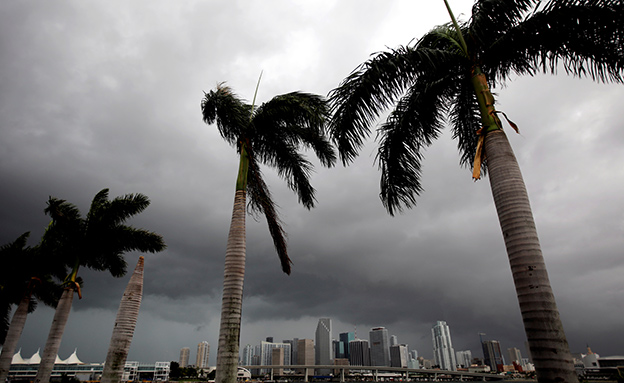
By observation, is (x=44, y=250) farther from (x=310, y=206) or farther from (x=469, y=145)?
(x=469, y=145)

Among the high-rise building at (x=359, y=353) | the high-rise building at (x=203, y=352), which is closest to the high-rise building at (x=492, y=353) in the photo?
the high-rise building at (x=359, y=353)

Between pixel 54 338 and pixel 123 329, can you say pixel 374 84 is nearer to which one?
pixel 123 329

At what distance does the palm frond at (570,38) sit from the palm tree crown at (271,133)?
4961mm

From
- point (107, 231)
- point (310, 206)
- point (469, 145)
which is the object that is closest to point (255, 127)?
point (310, 206)

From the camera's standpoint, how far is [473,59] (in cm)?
681

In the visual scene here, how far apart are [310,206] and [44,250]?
1821cm

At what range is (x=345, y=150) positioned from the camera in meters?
7.41

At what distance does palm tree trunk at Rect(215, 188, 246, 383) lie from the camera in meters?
7.62

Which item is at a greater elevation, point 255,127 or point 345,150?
point 255,127

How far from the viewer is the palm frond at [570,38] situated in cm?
552

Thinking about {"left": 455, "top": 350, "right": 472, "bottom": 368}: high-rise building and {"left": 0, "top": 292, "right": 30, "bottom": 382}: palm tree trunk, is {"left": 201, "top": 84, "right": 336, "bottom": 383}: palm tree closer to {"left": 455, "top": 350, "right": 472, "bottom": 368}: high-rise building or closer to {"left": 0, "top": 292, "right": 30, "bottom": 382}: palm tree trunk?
{"left": 0, "top": 292, "right": 30, "bottom": 382}: palm tree trunk

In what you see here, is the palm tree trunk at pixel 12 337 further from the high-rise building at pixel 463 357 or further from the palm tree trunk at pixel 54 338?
the high-rise building at pixel 463 357

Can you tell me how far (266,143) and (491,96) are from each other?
23.2 ft

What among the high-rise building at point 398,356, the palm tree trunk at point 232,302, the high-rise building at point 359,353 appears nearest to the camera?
the palm tree trunk at point 232,302
